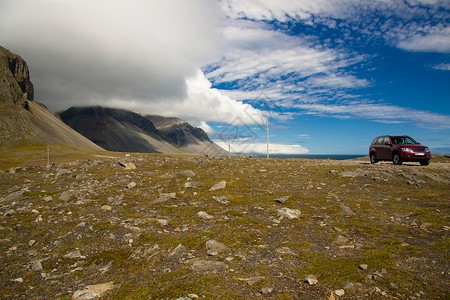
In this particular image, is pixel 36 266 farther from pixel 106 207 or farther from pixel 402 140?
pixel 402 140

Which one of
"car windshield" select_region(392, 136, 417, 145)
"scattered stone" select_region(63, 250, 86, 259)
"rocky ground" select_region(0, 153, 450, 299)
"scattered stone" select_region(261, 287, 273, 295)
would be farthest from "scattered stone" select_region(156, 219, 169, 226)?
"car windshield" select_region(392, 136, 417, 145)

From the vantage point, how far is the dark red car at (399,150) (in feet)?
73.2

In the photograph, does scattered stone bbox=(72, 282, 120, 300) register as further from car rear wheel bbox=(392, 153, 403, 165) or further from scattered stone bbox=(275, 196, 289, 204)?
car rear wheel bbox=(392, 153, 403, 165)

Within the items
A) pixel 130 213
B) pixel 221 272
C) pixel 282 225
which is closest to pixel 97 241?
pixel 130 213

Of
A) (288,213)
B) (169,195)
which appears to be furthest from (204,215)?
(169,195)

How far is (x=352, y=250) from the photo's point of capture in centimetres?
741

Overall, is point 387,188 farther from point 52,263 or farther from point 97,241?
point 52,263

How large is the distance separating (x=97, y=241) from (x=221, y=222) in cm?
481

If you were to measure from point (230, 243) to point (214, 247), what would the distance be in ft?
2.20

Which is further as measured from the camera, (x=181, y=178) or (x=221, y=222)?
(x=181, y=178)

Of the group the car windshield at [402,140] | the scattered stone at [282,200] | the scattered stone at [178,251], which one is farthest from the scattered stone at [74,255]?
the car windshield at [402,140]

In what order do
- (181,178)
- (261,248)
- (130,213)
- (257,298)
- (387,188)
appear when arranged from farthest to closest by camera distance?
(181,178)
(387,188)
(130,213)
(261,248)
(257,298)

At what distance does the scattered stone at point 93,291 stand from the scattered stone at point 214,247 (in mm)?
2783

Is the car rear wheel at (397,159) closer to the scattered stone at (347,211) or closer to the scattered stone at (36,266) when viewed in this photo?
the scattered stone at (347,211)
